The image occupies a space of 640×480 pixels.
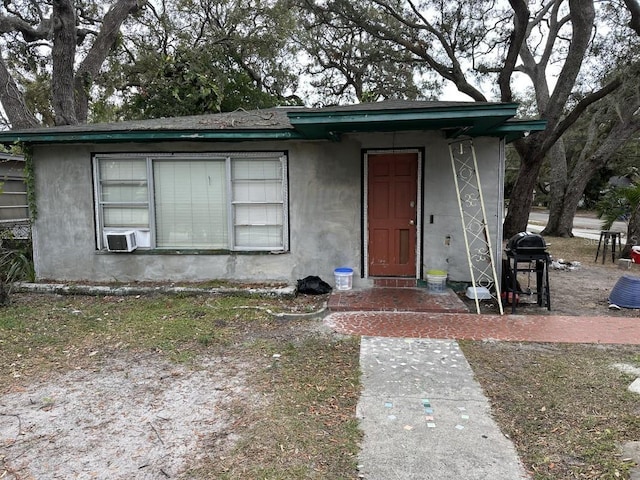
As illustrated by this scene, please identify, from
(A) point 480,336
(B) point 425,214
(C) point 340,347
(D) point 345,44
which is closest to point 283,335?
(C) point 340,347

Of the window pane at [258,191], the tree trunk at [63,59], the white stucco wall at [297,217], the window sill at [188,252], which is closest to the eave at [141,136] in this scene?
the white stucco wall at [297,217]

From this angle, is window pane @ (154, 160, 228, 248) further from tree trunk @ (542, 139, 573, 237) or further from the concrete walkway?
tree trunk @ (542, 139, 573, 237)

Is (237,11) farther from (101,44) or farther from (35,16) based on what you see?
(35,16)

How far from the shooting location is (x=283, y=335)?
5.03 metres

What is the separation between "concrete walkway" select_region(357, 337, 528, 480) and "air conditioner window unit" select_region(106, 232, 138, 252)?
4.52m

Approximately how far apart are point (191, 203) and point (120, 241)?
4.16ft

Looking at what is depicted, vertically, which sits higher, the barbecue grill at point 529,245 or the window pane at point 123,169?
the window pane at point 123,169

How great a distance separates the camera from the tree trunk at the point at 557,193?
1614 centimetres

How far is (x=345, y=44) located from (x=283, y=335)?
1500 centimetres

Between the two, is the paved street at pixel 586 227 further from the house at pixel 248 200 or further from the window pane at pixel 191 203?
the window pane at pixel 191 203

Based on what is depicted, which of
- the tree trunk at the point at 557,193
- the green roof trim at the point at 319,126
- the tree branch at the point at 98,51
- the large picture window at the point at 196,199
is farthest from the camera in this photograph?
the tree trunk at the point at 557,193

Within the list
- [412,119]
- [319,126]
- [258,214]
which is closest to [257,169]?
[258,214]

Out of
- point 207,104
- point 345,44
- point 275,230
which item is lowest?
point 275,230

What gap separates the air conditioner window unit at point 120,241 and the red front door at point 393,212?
12.6ft
